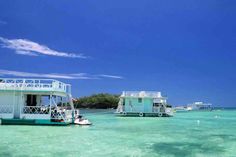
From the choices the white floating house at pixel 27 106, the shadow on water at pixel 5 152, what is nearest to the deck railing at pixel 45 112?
the white floating house at pixel 27 106

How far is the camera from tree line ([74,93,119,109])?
115438 mm

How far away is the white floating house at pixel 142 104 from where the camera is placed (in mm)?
53513

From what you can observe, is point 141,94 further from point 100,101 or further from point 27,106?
point 100,101

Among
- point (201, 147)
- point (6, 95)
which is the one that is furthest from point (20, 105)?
point (201, 147)

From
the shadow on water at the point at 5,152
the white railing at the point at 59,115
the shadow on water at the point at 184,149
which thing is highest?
the white railing at the point at 59,115

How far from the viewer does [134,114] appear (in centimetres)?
5441

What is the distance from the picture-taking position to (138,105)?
54.6 metres

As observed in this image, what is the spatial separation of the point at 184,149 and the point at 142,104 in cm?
3811

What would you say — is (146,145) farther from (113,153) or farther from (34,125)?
(34,125)

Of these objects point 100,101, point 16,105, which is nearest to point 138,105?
point 16,105

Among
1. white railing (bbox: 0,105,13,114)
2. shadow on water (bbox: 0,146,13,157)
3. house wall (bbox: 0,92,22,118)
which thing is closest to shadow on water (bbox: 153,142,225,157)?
shadow on water (bbox: 0,146,13,157)

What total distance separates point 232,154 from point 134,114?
39214 mm

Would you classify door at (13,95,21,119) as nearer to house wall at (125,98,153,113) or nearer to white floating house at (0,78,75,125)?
white floating house at (0,78,75,125)

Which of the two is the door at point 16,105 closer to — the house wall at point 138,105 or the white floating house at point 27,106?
the white floating house at point 27,106
